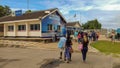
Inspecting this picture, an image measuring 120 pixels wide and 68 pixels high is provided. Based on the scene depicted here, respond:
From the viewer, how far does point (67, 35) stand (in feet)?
37.9

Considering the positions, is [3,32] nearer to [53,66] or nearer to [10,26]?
[10,26]

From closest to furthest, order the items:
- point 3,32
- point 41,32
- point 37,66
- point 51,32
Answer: point 37,66, point 41,32, point 51,32, point 3,32

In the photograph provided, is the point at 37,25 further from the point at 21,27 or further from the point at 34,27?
the point at 21,27

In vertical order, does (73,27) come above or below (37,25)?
above

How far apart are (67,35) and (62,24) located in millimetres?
25700

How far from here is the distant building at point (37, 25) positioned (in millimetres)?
30906

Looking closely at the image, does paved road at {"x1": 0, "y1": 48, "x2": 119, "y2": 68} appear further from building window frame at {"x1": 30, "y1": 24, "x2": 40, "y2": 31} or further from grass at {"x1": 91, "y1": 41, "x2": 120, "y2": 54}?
building window frame at {"x1": 30, "y1": 24, "x2": 40, "y2": 31}

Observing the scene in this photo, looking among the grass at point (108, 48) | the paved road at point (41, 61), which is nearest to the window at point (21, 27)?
the grass at point (108, 48)

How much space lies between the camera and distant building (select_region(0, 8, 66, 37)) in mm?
30906

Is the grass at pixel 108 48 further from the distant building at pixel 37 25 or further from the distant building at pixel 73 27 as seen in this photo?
the distant building at pixel 73 27

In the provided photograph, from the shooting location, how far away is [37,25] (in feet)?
102

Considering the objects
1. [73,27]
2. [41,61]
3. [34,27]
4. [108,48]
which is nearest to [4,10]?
[73,27]

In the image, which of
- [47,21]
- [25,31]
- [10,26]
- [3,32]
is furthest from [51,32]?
[3,32]

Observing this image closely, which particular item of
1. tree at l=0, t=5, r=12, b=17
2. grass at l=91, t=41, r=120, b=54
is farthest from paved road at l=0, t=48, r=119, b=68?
tree at l=0, t=5, r=12, b=17
